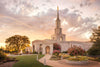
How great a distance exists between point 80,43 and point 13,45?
100 ft

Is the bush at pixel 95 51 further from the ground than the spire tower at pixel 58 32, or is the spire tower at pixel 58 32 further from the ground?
the spire tower at pixel 58 32

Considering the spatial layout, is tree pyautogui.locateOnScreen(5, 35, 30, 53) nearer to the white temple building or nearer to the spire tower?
the white temple building

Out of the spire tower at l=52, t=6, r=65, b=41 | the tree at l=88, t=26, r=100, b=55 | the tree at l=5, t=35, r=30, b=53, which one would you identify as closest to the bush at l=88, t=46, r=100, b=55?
the tree at l=88, t=26, r=100, b=55

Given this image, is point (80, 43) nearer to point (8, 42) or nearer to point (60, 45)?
point (60, 45)

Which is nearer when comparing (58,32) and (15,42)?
(15,42)

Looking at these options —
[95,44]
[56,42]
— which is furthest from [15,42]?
[95,44]

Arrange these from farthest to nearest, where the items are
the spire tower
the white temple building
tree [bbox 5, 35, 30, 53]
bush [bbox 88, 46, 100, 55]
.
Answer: the spire tower, tree [bbox 5, 35, 30, 53], the white temple building, bush [bbox 88, 46, 100, 55]

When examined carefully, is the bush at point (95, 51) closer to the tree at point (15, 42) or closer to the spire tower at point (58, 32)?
the tree at point (15, 42)

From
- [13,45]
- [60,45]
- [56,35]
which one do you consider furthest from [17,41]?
[56,35]

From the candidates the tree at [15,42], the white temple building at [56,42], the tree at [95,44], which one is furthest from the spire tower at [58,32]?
the tree at [95,44]

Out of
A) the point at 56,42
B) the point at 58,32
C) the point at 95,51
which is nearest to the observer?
the point at 95,51

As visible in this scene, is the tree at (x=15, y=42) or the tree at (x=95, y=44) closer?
the tree at (x=95, y=44)

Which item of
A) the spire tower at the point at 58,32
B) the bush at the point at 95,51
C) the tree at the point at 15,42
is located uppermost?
the spire tower at the point at 58,32

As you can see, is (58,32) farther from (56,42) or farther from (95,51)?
(95,51)
